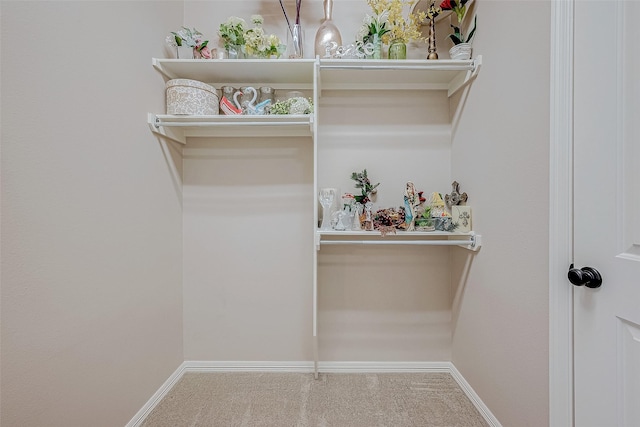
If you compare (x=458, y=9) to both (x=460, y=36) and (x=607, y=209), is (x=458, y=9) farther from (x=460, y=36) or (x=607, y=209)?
(x=607, y=209)

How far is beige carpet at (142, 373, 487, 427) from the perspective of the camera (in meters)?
1.41

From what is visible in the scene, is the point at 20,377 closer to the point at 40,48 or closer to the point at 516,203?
the point at 40,48

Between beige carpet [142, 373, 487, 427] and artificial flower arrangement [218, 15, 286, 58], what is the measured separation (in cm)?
202

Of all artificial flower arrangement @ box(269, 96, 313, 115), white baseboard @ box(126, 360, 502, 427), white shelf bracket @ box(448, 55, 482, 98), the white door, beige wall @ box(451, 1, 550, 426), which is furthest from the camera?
white baseboard @ box(126, 360, 502, 427)

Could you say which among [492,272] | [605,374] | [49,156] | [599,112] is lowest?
[605,374]

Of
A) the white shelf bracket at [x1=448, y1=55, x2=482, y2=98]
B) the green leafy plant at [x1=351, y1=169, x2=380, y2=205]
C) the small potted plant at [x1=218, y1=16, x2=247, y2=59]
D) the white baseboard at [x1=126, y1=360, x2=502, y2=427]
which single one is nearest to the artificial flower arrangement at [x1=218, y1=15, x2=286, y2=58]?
the small potted plant at [x1=218, y1=16, x2=247, y2=59]

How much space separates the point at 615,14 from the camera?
0.83m

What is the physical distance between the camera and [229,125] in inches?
59.9

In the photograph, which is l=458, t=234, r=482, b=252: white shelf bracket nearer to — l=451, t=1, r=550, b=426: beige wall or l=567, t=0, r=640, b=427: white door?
l=451, t=1, r=550, b=426: beige wall

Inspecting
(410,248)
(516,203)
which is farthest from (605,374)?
(410,248)

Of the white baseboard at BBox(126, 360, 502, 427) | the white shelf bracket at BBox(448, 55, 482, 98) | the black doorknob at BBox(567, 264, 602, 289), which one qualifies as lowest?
the white baseboard at BBox(126, 360, 502, 427)

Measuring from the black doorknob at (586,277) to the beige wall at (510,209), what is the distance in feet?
0.35

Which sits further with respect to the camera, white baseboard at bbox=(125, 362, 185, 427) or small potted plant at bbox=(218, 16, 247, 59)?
small potted plant at bbox=(218, 16, 247, 59)

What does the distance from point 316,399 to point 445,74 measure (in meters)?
2.09
